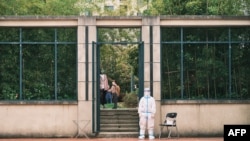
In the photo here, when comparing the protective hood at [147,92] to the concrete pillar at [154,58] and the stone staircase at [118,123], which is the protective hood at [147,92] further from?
the stone staircase at [118,123]

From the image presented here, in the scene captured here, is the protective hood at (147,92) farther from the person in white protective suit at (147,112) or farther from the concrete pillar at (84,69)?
the concrete pillar at (84,69)

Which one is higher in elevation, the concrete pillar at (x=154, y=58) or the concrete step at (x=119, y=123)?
the concrete pillar at (x=154, y=58)

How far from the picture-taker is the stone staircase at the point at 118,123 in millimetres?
20648

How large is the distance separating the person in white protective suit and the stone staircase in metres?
0.73

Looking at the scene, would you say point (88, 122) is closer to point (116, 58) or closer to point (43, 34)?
point (43, 34)

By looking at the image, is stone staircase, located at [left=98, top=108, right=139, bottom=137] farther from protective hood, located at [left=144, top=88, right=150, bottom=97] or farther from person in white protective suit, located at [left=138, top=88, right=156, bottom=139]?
protective hood, located at [left=144, top=88, right=150, bottom=97]

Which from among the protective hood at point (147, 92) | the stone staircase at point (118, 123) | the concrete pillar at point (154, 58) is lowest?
the stone staircase at point (118, 123)

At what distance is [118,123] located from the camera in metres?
23.1

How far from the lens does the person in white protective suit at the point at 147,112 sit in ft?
65.2

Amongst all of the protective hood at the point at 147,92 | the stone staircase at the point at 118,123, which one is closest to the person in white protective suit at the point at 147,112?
the protective hood at the point at 147,92

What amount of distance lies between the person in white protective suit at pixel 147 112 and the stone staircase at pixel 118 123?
2.38 ft

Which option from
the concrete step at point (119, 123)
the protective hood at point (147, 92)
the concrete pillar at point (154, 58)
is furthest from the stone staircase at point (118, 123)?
the concrete pillar at point (154, 58)

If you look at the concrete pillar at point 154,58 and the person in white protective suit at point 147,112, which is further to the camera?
the concrete pillar at point 154,58

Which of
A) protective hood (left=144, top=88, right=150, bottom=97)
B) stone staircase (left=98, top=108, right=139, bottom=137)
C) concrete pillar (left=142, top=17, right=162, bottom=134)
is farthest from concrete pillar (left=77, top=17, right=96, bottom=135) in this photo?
protective hood (left=144, top=88, right=150, bottom=97)
